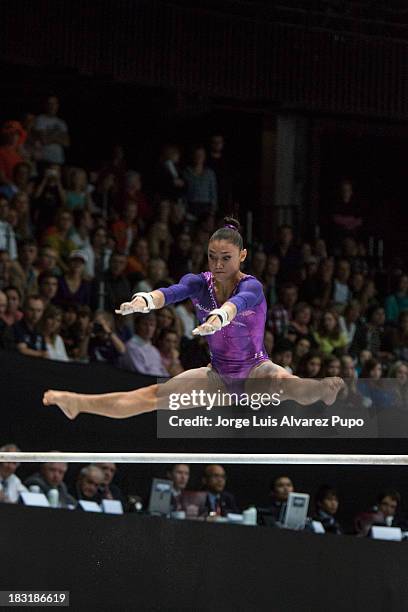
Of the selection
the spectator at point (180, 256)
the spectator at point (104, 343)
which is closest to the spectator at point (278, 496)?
the spectator at point (104, 343)

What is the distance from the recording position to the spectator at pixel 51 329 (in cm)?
976

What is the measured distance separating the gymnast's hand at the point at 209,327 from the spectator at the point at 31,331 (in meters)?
3.30

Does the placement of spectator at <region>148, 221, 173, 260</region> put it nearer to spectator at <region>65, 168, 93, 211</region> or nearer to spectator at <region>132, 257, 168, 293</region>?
spectator at <region>132, 257, 168, 293</region>

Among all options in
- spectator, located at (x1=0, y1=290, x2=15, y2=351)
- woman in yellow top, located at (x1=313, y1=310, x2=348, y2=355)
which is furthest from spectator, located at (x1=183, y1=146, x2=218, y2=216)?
spectator, located at (x1=0, y1=290, x2=15, y2=351)

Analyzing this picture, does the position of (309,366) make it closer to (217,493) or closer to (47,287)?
(217,493)

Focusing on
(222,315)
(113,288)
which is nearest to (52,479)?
(222,315)

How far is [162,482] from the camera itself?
8.67 meters

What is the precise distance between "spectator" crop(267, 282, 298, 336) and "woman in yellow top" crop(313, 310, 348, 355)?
0.31 meters

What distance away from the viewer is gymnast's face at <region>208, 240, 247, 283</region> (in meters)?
7.13

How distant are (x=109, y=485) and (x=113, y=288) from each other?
2.70m

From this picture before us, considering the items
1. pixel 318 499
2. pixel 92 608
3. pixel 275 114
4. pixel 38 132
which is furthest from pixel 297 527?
pixel 275 114

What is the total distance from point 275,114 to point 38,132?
3.40 meters

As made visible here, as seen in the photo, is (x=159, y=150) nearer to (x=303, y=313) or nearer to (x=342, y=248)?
(x=342, y=248)

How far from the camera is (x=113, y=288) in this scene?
36.2ft
